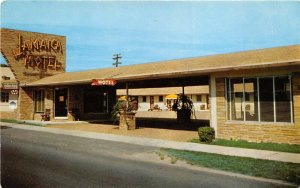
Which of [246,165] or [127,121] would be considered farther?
[127,121]

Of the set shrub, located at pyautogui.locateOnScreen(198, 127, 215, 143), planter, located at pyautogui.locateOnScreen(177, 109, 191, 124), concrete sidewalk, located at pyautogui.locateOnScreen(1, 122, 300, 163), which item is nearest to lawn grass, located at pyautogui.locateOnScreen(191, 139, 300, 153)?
shrub, located at pyautogui.locateOnScreen(198, 127, 215, 143)

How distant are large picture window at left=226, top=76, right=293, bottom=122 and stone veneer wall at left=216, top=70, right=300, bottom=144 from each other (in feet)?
0.87

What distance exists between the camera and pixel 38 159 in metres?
9.88

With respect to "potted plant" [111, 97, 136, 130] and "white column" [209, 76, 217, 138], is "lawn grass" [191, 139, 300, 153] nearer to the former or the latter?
"white column" [209, 76, 217, 138]

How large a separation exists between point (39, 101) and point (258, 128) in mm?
21196

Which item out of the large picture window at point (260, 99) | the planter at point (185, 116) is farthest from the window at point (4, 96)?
the large picture window at point (260, 99)

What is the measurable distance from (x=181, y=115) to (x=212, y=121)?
8.74 m

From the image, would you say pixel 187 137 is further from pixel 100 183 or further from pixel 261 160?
pixel 100 183

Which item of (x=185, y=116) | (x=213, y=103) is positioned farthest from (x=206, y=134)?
(x=185, y=116)

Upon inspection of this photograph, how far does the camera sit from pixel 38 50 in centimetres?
2942

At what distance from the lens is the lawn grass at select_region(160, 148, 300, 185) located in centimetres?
784

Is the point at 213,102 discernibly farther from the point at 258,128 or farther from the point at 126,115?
the point at 126,115

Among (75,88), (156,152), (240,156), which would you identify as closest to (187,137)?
(156,152)

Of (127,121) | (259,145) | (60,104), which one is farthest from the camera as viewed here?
(60,104)
